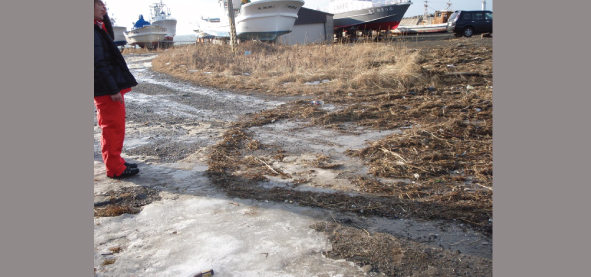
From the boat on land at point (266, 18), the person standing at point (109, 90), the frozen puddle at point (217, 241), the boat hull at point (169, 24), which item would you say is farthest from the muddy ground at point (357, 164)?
the boat hull at point (169, 24)

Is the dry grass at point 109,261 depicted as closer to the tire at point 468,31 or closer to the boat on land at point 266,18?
the boat on land at point 266,18

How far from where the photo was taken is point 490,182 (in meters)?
3.51

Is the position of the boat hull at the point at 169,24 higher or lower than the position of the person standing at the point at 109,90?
higher

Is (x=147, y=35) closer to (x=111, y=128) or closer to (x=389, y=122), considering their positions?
(x=389, y=122)

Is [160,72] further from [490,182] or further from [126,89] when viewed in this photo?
[490,182]

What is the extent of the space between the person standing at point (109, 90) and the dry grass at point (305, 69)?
18.3 ft

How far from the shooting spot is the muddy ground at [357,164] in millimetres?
2576

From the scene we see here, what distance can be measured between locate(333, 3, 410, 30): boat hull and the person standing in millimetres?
32750

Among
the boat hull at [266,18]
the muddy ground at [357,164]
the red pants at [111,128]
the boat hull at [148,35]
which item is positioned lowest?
the muddy ground at [357,164]

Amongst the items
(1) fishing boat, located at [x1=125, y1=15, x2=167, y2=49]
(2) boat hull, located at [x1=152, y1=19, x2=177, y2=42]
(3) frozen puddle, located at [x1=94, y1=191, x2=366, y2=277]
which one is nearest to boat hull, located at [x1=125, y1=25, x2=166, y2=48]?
(1) fishing boat, located at [x1=125, y1=15, x2=167, y2=49]

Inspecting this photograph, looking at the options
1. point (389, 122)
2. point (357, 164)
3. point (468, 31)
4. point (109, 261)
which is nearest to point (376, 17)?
point (468, 31)

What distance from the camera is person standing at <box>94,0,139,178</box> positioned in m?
3.61

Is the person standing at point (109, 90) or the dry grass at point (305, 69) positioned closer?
the person standing at point (109, 90)

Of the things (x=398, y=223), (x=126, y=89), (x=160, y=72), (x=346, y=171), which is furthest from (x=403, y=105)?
(x=160, y=72)
